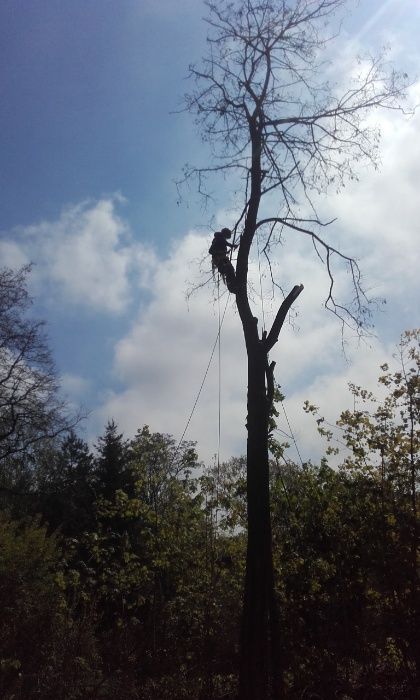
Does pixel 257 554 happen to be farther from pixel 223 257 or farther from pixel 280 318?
pixel 223 257

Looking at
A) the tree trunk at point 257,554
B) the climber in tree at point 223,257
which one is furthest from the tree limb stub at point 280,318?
the climber in tree at point 223,257

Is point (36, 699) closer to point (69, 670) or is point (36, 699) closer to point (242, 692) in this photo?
point (69, 670)

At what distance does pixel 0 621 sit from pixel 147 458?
343 centimetres

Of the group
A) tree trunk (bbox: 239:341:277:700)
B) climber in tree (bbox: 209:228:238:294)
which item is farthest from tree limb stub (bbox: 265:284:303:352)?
climber in tree (bbox: 209:228:238:294)

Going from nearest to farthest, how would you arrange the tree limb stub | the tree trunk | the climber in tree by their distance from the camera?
the tree trunk, the tree limb stub, the climber in tree

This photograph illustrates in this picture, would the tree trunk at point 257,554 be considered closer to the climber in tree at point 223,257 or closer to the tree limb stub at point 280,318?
the tree limb stub at point 280,318

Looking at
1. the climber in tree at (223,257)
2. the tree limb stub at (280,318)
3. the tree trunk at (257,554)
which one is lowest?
the tree trunk at (257,554)

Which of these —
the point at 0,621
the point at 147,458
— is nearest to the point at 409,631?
the point at 147,458

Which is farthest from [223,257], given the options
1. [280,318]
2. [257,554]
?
[257,554]

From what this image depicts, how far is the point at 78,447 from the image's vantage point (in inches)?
1526

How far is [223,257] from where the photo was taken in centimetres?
806

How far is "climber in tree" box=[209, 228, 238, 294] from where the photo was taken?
7914 millimetres

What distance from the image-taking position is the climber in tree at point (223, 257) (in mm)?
7914

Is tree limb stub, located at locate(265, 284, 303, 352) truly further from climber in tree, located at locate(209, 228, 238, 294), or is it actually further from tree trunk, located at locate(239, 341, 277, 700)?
climber in tree, located at locate(209, 228, 238, 294)
